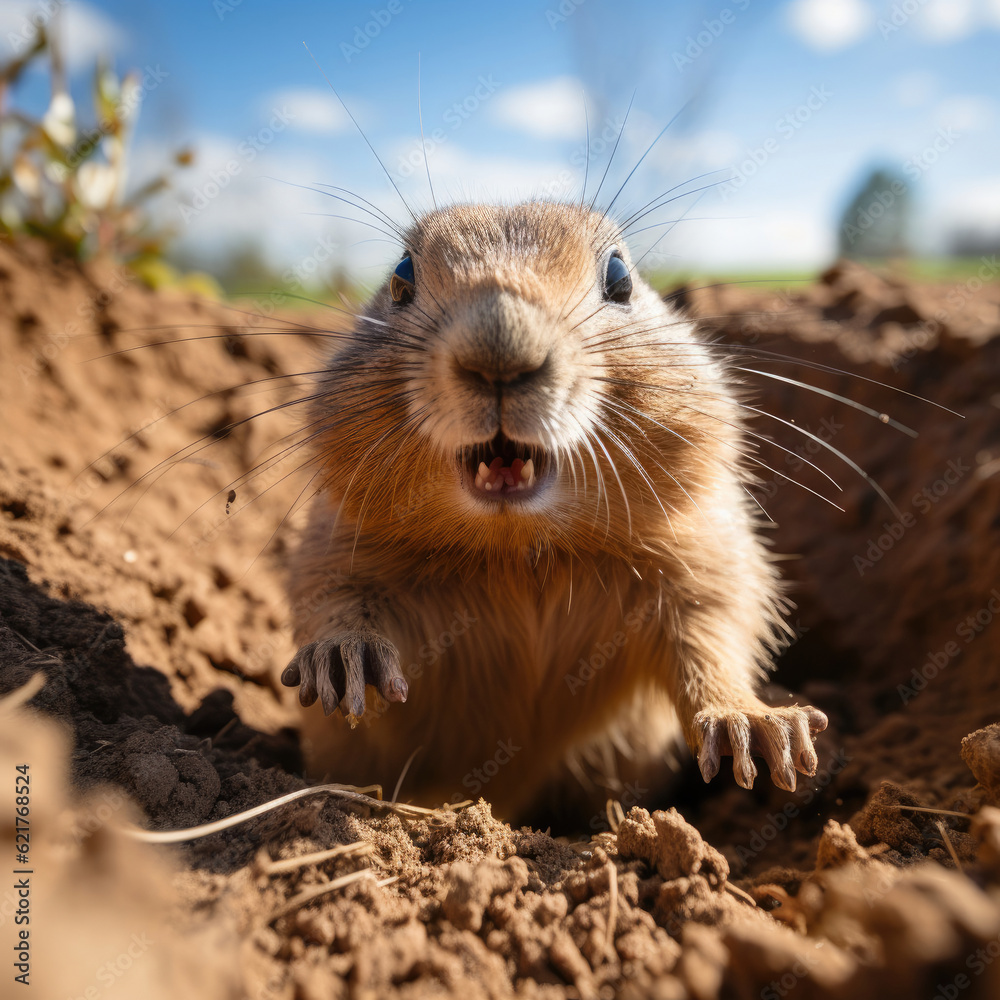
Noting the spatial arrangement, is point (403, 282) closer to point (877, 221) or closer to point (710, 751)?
point (710, 751)

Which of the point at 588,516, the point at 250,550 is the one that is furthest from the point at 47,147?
the point at 588,516

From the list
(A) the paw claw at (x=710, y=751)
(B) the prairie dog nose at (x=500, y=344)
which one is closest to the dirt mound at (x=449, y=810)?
(A) the paw claw at (x=710, y=751)

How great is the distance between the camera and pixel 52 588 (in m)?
3.24

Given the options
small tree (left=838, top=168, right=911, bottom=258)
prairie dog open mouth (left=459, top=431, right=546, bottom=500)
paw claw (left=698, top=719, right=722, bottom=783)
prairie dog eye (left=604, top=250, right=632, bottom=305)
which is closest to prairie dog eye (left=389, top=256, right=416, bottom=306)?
prairie dog eye (left=604, top=250, right=632, bottom=305)

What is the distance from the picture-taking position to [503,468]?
8.66ft

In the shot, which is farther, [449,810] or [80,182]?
[80,182]

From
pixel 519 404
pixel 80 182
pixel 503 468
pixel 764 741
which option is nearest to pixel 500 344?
pixel 519 404

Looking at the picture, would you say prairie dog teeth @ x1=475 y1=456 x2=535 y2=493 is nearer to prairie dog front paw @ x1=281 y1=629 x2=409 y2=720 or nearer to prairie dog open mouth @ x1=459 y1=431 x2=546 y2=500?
prairie dog open mouth @ x1=459 y1=431 x2=546 y2=500

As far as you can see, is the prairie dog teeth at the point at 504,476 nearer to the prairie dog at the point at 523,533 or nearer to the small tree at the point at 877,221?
the prairie dog at the point at 523,533

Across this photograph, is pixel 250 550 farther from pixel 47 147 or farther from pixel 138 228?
pixel 47 147

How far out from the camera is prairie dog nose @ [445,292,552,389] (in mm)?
2271

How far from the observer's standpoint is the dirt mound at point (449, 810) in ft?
4.69

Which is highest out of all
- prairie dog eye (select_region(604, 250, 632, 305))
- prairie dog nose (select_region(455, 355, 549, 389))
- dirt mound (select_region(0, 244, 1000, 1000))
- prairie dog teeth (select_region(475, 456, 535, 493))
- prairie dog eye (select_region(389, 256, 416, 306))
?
prairie dog eye (select_region(604, 250, 632, 305))

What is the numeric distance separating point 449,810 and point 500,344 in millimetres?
1512
